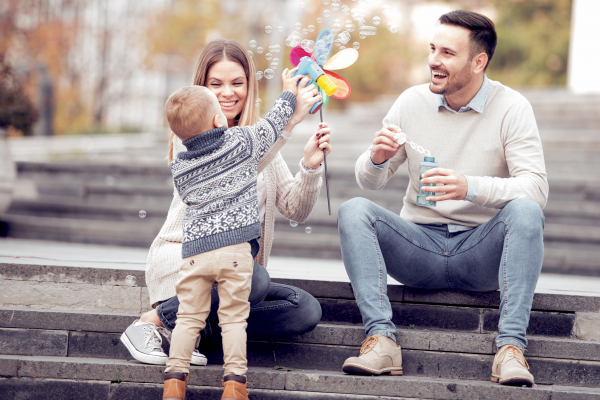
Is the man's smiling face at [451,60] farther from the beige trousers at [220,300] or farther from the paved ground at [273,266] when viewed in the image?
the beige trousers at [220,300]

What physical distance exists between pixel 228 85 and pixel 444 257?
1233 mm

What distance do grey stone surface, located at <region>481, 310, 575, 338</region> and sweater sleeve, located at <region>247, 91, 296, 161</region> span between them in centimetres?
130

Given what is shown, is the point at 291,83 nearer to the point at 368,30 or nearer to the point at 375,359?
the point at 368,30

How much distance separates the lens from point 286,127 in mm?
2561

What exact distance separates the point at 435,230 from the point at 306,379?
0.89 m

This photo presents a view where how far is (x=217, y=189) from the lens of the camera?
228 centimetres

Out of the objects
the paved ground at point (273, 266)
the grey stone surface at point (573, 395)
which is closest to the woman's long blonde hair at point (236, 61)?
the paved ground at point (273, 266)

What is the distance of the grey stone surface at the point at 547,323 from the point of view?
9.18 ft

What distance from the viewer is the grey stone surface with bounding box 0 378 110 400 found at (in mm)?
2547

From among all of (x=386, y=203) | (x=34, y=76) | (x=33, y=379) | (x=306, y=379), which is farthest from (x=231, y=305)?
(x=34, y=76)

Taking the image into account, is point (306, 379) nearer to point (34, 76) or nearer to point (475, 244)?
point (475, 244)

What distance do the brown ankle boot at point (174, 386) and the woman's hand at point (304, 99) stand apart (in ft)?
3.64

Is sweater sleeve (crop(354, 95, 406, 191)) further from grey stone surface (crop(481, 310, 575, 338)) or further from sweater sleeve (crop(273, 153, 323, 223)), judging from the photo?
grey stone surface (crop(481, 310, 575, 338))

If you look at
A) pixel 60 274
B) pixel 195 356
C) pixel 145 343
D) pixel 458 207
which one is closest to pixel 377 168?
pixel 458 207
